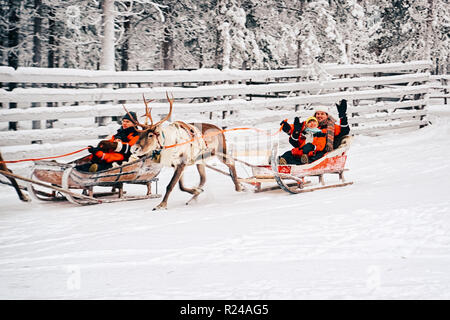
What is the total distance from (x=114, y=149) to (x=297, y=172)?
2565mm

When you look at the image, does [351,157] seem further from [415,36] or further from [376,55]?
[376,55]

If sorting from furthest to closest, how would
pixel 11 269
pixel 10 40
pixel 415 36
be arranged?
pixel 415 36 < pixel 10 40 < pixel 11 269

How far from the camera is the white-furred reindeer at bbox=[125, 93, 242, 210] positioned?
6676 mm

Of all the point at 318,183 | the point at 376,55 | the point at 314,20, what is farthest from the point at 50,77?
the point at 376,55

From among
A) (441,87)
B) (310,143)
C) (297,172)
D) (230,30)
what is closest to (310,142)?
(310,143)

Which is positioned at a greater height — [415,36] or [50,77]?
[415,36]

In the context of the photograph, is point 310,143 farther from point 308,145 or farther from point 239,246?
point 239,246

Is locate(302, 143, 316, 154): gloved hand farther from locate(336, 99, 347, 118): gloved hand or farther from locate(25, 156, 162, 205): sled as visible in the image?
locate(25, 156, 162, 205): sled

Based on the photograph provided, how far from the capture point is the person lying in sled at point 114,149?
7309 mm

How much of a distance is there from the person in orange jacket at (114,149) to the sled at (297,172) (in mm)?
1638

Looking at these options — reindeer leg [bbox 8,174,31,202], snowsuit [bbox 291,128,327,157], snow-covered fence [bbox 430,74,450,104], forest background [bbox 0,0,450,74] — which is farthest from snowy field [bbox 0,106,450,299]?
snow-covered fence [bbox 430,74,450,104]

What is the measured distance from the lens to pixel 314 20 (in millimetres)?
20812

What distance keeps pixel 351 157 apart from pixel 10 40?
511 inches

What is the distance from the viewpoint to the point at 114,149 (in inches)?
292
